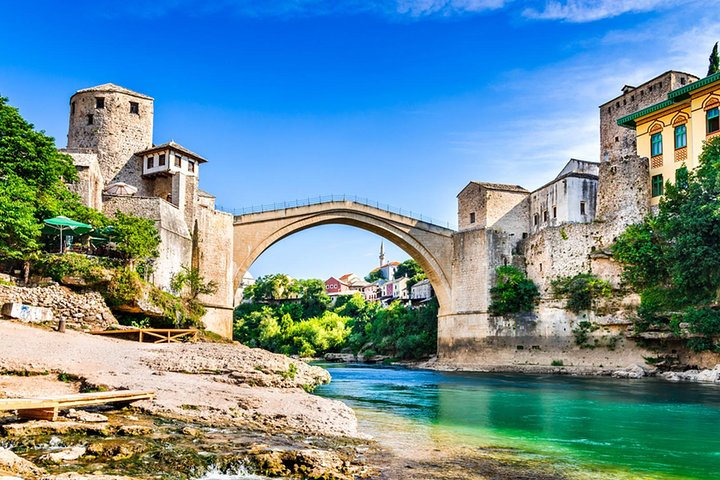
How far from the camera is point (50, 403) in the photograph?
25.5 ft

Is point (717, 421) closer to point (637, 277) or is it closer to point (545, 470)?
point (545, 470)

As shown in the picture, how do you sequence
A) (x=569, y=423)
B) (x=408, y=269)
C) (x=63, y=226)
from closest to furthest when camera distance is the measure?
(x=569, y=423) < (x=63, y=226) < (x=408, y=269)

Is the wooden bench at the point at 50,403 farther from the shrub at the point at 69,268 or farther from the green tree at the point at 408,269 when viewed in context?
the green tree at the point at 408,269

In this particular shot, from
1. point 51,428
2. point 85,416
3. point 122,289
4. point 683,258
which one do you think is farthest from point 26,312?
point 683,258

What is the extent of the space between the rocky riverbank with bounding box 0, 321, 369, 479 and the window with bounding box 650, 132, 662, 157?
22.8m

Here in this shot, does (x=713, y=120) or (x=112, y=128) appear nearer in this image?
(x=713, y=120)

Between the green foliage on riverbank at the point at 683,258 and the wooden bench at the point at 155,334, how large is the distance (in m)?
18.2

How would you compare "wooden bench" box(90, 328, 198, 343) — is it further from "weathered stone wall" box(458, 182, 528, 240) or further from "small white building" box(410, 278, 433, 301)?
"small white building" box(410, 278, 433, 301)

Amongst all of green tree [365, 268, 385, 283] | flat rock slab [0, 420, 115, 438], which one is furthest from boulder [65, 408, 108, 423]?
green tree [365, 268, 385, 283]

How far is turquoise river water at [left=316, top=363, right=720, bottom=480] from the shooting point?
900cm

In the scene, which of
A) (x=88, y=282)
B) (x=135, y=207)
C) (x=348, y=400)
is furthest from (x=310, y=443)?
(x=135, y=207)

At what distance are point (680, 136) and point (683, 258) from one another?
6.81m

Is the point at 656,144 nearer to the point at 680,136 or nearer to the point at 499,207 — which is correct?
the point at 680,136

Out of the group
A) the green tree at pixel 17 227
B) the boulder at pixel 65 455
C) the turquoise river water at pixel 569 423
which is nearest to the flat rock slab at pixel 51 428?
the boulder at pixel 65 455
